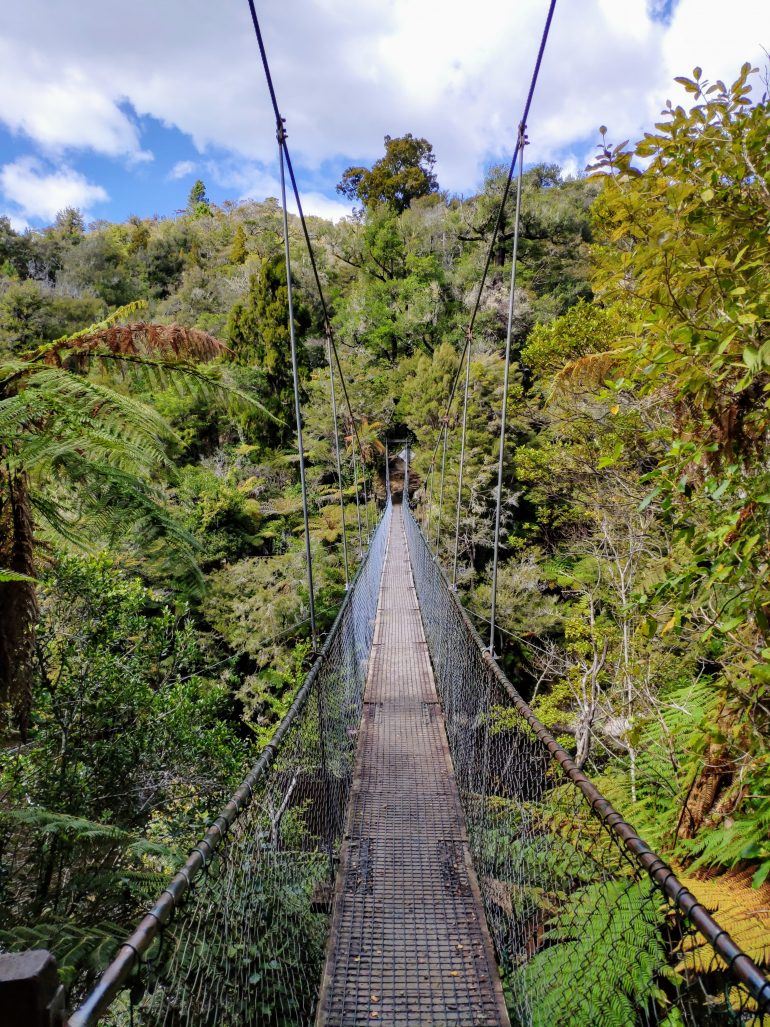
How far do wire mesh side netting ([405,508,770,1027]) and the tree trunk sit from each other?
4.37 feet

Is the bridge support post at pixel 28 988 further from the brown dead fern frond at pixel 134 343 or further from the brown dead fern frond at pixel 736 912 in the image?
the brown dead fern frond at pixel 134 343

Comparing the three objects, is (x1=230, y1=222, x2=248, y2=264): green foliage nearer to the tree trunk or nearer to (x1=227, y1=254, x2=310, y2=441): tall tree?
(x1=227, y1=254, x2=310, y2=441): tall tree

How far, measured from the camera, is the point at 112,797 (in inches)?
109

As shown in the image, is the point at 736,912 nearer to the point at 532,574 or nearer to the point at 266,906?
the point at 266,906

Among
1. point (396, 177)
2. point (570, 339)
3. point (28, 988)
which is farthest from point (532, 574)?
point (396, 177)

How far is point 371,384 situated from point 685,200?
13.2 metres

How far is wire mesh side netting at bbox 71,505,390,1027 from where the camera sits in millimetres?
829

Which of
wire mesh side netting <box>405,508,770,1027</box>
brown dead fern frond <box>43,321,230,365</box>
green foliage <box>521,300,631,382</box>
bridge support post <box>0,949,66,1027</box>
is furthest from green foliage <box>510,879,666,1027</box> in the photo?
green foliage <box>521,300,631,382</box>

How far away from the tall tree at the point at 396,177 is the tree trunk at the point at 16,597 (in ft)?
65.4

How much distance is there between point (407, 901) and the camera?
4.87 ft

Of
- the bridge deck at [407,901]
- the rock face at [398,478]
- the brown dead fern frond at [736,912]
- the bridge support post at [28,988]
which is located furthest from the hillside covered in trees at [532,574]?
the rock face at [398,478]

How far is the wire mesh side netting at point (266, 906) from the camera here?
0.83 m

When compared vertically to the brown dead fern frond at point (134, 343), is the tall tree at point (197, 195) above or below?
above

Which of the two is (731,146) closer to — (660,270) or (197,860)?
(660,270)
